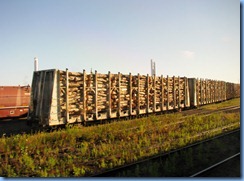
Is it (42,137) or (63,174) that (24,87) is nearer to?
(42,137)

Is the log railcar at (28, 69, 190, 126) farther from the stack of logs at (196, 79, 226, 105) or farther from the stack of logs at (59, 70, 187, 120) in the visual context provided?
the stack of logs at (196, 79, 226, 105)

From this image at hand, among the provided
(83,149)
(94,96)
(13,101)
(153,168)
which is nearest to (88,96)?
(94,96)

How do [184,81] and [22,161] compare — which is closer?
[22,161]

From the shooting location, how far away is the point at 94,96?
1190cm

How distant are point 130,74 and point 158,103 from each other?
3635 millimetres

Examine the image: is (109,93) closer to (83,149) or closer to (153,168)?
(83,149)

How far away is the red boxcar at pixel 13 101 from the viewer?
1389 cm

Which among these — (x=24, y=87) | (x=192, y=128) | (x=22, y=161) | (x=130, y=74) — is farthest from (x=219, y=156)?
(x=24, y=87)

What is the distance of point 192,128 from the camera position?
1101 cm

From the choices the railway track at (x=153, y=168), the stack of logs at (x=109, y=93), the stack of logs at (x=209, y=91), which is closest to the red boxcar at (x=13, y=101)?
the stack of logs at (x=109, y=93)

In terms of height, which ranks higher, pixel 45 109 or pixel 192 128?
pixel 45 109

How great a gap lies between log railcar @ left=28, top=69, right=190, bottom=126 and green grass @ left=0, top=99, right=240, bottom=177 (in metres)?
1.24

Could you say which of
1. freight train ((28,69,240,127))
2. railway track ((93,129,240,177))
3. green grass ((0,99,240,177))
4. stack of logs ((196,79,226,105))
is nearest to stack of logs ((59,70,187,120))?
freight train ((28,69,240,127))

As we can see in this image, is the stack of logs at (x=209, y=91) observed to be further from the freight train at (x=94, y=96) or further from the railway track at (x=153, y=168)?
the railway track at (x=153, y=168)
